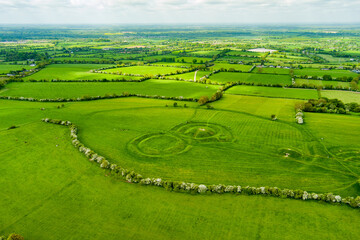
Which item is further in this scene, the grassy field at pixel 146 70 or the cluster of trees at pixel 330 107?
the grassy field at pixel 146 70

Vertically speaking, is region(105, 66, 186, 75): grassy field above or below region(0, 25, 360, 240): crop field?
above

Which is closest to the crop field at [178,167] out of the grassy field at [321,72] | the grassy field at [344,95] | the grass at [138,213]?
the grass at [138,213]

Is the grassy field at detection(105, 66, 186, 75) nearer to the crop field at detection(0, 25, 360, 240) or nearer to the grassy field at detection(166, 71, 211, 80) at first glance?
the grassy field at detection(166, 71, 211, 80)

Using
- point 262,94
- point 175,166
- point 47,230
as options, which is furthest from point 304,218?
point 262,94

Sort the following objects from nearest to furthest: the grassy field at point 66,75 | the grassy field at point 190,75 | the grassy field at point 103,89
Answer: the grassy field at point 103,89
the grassy field at point 66,75
the grassy field at point 190,75

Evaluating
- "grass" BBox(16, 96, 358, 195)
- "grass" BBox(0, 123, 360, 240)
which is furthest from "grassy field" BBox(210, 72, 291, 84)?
"grass" BBox(0, 123, 360, 240)

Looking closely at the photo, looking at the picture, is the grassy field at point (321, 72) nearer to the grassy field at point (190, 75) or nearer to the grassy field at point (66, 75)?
the grassy field at point (190, 75)
